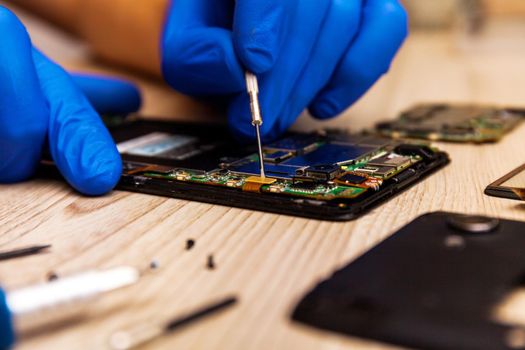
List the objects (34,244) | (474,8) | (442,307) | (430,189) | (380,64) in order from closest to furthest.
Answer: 1. (442,307)
2. (34,244)
3. (430,189)
4. (380,64)
5. (474,8)

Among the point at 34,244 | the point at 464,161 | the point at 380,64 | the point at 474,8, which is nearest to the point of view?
the point at 34,244

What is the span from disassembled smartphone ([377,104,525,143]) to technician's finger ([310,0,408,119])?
0.07 m

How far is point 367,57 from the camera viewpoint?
0.96m

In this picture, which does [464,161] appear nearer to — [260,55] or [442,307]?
[260,55]

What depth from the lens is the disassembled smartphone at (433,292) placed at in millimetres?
392

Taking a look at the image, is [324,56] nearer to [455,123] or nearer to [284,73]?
[284,73]

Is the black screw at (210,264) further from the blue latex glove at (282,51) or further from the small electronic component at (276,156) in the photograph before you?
the blue latex glove at (282,51)

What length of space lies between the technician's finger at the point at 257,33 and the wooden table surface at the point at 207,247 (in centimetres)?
22

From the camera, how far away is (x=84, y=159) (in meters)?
0.72

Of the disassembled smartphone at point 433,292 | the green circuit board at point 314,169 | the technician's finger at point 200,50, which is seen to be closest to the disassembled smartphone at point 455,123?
the green circuit board at point 314,169

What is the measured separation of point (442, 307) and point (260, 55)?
1.54 feet

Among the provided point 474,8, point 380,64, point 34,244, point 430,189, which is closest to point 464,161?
point 430,189

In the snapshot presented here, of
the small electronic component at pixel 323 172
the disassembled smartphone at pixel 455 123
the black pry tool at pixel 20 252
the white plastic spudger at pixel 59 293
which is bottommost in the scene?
the disassembled smartphone at pixel 455 123

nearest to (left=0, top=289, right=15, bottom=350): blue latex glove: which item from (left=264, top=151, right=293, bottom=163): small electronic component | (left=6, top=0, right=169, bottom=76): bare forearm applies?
(left=264, top=151, right=293, bottom=163): small electronic component
